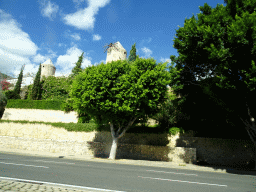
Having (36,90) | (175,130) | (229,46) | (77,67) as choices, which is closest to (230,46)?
(229,46)

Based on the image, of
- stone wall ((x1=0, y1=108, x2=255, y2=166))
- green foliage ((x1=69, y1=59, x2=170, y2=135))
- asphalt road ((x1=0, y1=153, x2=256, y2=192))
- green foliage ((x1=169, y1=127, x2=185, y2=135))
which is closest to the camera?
asphalt road ((x1=0, y1=153, x2=256, y2=192))

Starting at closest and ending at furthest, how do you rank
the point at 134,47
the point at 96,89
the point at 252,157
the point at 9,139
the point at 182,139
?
the point at 96,89 → the point at 252,157 → the point at 182,139 → the point at 9,139 → the point at 134,47

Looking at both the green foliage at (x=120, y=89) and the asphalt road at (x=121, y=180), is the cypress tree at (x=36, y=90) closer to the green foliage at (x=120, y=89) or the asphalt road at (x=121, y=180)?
the green foliage at (x=120, y=89)

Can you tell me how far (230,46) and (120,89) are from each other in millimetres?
9264

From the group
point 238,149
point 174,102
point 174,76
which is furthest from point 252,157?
point 174,76

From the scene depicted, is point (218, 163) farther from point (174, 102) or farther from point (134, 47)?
point (134, 47)

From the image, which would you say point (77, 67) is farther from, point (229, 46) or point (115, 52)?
point (229, 46)

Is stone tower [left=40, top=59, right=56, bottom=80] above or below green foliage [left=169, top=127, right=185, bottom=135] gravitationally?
above

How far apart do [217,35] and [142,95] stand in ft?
23.2

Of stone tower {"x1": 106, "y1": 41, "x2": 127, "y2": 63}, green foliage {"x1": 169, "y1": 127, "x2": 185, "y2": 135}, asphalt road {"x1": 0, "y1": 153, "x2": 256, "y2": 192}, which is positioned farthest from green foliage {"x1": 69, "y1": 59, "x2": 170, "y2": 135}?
stone tower {"x1": 106, "y1": 41, "x2": 127, "y2": 63}

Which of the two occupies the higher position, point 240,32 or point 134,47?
point 134,47

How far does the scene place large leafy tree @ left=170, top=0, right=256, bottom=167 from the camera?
10.2m

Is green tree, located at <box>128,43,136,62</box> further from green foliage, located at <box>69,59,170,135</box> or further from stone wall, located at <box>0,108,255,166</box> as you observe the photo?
green foliage, located at <box>69,59,170,135</box>

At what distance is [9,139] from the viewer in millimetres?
21984
